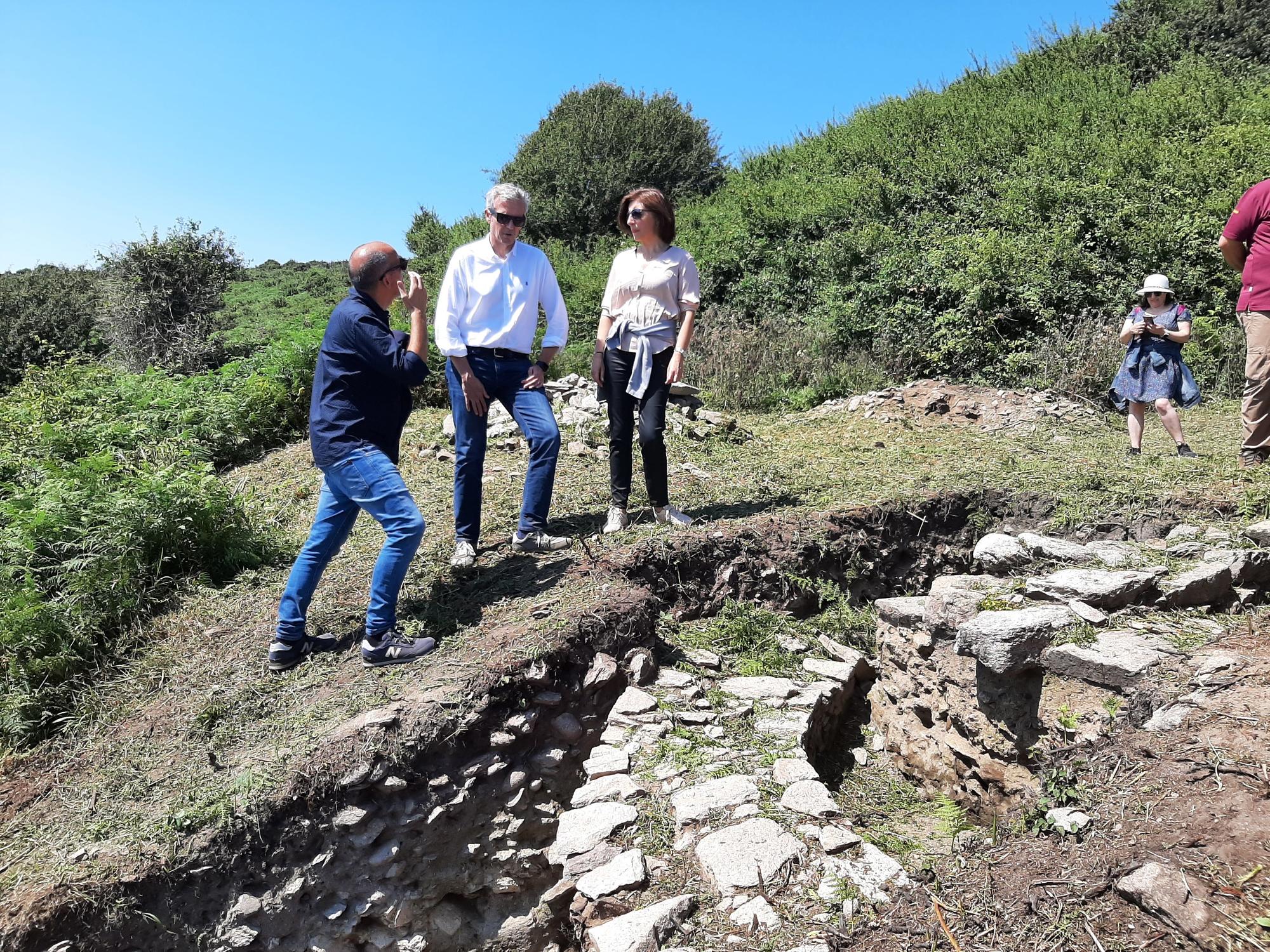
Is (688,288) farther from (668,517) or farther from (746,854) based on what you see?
(746,854)

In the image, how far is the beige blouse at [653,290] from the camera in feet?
15.5

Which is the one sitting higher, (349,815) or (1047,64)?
(1047,64)

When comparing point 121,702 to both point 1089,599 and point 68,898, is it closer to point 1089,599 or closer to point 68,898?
point 68,898

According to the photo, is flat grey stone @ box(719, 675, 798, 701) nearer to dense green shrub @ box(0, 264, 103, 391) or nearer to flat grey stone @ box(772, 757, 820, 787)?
flat grey stone @ box(772, 757, 820, 787)

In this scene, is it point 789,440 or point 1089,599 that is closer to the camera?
point 1089,599

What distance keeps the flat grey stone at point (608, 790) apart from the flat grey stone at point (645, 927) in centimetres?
57

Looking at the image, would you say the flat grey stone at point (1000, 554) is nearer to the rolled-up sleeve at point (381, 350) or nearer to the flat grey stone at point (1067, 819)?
the flat grey stone at point (1067, 819)

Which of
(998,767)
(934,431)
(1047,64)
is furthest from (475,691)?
(1047,64)

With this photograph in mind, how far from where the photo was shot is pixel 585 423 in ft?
24.5

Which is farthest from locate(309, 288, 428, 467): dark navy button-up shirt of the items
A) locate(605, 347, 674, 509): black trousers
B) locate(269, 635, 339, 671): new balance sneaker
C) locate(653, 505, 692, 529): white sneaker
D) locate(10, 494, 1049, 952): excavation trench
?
locate(653, 505, 692, 529): white sneaker

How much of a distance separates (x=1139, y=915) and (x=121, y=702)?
4.27 meters

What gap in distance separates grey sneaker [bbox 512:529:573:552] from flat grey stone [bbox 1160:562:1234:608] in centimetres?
314

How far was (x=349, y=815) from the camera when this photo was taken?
10.9 ft

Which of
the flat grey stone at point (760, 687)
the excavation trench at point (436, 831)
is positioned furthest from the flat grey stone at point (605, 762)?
the flat grey stone at point (760, 687)
